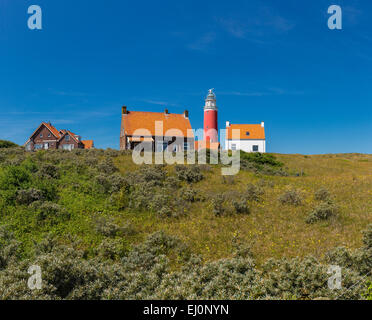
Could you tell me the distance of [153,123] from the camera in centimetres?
4459

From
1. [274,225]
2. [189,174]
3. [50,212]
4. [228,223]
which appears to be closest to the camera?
[50,212]

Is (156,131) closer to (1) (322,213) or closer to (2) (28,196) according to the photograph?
(2) (28,196)

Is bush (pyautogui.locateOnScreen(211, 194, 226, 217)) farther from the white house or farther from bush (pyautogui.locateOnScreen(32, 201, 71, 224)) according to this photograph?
the white house

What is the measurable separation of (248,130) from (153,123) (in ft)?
74.3

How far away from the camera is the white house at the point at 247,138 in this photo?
185 feet

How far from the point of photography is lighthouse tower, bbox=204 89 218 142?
178 feet

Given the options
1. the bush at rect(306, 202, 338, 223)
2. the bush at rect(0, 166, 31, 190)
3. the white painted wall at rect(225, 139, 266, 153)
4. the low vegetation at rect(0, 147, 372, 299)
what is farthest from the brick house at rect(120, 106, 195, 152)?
the bush at rect(306, 202, 338, 223)

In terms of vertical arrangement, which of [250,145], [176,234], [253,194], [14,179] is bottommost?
[176,234]

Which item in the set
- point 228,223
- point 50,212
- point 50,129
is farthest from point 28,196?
point 50,129

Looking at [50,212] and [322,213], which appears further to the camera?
[322,213]

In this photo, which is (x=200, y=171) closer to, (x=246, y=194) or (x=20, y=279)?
(x=246, y=194)

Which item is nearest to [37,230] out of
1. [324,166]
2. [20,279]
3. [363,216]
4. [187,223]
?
[20,279]
